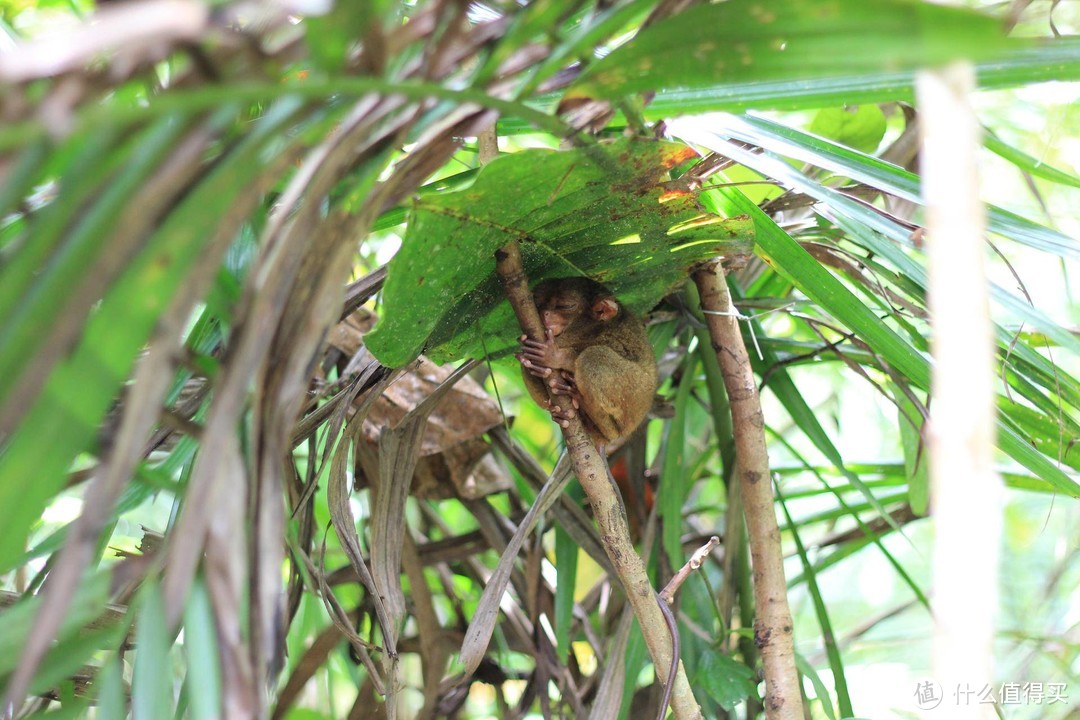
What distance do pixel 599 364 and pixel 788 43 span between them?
172 cm

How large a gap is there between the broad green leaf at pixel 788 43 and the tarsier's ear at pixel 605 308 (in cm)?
135

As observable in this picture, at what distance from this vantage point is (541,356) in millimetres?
2326

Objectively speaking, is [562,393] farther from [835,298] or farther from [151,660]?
[151,660]

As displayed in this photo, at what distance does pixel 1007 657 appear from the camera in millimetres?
4016

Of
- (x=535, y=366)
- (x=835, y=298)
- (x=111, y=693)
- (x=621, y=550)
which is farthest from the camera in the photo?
(x=535, y=366)

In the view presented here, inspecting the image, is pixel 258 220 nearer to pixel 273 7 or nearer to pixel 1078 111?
pixel 273 7

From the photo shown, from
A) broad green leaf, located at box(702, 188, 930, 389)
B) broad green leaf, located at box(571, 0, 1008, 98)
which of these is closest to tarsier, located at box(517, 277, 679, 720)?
broad green leaf, located at box(702, 188, 930, 389)

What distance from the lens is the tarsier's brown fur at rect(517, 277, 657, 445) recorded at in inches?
107

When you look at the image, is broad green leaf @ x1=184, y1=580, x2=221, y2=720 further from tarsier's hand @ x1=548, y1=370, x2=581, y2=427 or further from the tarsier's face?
the tarsier's face

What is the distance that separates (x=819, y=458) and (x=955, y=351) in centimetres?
429

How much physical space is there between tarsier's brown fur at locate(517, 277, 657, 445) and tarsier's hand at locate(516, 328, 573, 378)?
0.17 m

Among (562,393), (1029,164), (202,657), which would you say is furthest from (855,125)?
(202,657)

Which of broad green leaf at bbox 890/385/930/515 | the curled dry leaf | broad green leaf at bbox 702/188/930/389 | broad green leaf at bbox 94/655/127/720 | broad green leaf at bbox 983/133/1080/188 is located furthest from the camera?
the curled dry leaf

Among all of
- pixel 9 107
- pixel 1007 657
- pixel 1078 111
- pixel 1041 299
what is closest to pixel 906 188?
pixel 9 107
